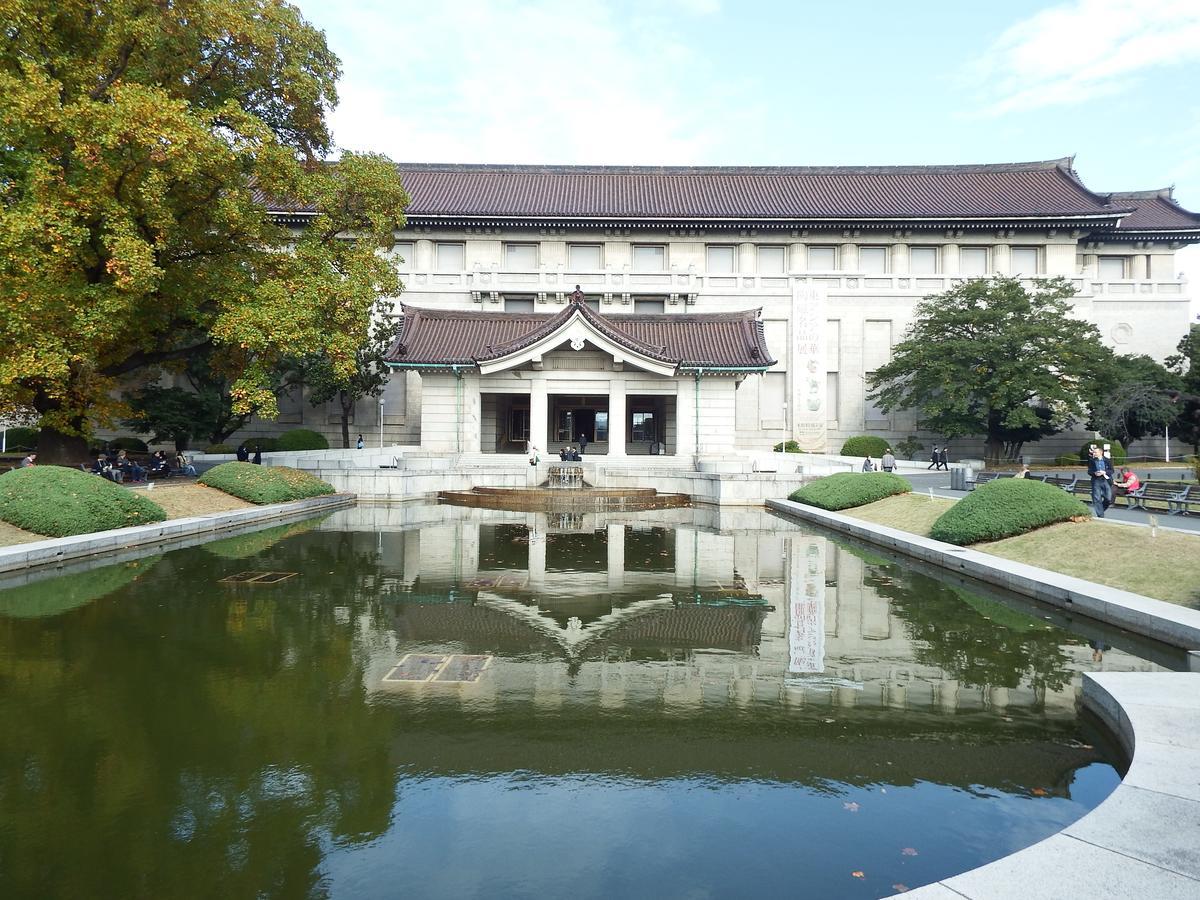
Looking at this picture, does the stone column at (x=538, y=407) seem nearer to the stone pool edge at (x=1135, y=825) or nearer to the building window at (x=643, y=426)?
the building window at (x=643, y=426)

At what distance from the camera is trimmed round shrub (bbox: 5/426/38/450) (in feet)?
114

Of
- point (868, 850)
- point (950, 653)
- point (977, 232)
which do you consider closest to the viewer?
point (868, 850)

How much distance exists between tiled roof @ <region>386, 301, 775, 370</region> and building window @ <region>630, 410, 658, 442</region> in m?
6.72

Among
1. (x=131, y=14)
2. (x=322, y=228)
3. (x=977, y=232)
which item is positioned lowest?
(x=322, y=228)

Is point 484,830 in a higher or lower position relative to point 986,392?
lower

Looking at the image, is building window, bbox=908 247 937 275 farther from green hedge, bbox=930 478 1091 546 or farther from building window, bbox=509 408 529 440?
green hedge, bbox=930 478 1091 546

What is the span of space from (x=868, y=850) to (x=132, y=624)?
7.81 metres

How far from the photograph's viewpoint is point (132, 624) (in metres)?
7.68

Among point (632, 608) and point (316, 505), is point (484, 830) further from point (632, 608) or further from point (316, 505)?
point (316, 505)

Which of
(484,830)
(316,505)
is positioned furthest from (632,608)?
(316,505)

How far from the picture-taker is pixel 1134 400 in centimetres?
2938

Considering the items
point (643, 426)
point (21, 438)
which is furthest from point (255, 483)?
point (21, 438)

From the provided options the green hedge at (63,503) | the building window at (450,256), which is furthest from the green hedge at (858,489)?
the building window at (450,256)

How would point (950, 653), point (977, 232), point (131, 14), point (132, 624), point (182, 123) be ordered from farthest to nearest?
point (977, 232) → point (131, 14) → point (182, 123) → point (132, 624) → point (950, 653)
